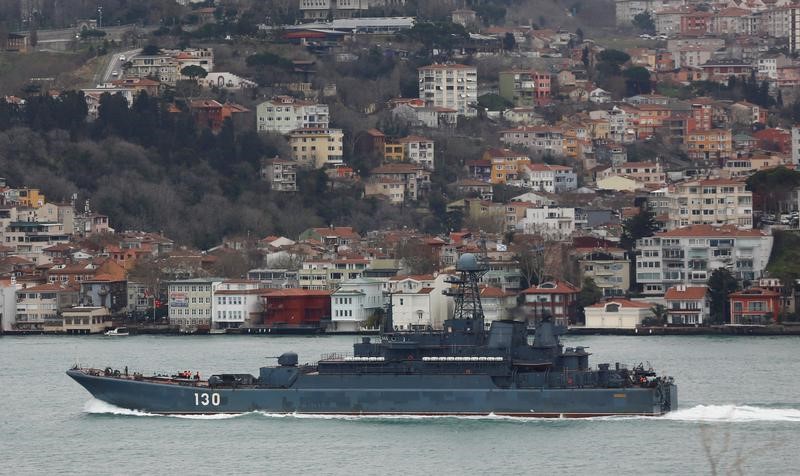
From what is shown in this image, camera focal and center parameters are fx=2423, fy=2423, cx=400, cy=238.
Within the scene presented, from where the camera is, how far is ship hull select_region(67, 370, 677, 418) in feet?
169

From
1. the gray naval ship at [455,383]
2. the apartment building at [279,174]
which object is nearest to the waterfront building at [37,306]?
the apartment building at [279,174]

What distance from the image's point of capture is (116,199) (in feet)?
326

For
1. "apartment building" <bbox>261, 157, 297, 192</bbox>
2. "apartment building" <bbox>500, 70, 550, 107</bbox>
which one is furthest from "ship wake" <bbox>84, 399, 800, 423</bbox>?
"apartment building" <bbox>500, 70, 550, 107</bbox>

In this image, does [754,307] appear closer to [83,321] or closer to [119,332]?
[119,332]

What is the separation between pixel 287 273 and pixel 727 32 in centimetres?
6852

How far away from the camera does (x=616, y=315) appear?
78000mm

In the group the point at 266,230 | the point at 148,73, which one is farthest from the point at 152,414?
the point at 148,73

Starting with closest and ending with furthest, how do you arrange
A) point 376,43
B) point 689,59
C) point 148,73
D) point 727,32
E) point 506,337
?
1. point 506,337
2. point 148,73
3. point 376,43
4. point 689,59
5. point 727,32

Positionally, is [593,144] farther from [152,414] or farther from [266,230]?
[152,414]

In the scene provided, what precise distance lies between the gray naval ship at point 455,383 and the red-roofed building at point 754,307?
2502cm

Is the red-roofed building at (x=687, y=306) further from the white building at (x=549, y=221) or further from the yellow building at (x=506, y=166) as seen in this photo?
the yellow building at (x=506, y=166)

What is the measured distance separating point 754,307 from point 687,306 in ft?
7.07

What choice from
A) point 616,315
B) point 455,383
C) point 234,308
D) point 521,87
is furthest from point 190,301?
point 521,87

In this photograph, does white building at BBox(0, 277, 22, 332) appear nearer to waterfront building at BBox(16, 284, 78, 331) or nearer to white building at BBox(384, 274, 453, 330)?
waterfront building at BBox(16, 284, 78, 331)
